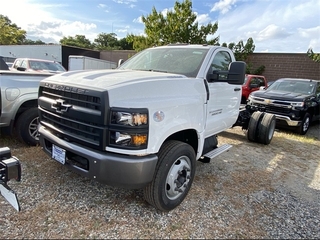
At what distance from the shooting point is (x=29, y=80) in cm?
436

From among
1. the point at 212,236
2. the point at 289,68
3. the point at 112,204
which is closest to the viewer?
the point at 212,236

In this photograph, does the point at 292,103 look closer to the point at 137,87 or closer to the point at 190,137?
the point at 190,137

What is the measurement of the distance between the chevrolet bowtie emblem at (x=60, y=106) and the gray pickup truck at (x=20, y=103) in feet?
6.19

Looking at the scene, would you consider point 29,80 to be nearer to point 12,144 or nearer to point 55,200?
point 12,144

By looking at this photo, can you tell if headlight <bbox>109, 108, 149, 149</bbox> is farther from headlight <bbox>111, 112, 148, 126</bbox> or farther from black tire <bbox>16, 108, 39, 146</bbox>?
black tire <bbox>16, 108, 39, 146</bbox>

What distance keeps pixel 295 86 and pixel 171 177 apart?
783 centimetres

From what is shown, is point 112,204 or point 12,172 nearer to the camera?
point 12,172

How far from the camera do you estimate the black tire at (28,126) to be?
4.30 metres

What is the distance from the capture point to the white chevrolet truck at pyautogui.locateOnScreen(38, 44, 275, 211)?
7.48 ft

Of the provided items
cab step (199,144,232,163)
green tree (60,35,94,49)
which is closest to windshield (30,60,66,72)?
cab step (199,144,232,163)

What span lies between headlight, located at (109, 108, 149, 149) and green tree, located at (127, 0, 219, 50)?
52.2ft

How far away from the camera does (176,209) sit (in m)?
2.92

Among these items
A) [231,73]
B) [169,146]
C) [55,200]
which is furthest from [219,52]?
[55,200]

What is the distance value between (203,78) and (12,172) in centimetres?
245
